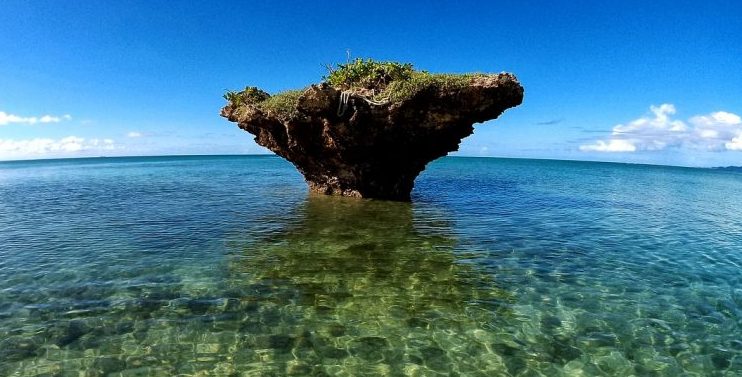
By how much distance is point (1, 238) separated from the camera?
16.7 meters

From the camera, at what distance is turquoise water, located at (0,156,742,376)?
7.67 m

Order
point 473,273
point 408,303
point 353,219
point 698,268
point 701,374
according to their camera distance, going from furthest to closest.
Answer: point 353,219, point 698,268, point 473,273, point 408,303, point 701,374

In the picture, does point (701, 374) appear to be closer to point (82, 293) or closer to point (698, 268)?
point (698, 268)

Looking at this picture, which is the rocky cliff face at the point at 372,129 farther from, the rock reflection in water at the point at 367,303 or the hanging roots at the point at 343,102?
the rock reflection in water at the point at 367,303

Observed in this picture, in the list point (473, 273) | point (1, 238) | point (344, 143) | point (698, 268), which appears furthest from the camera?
point (344, 143)

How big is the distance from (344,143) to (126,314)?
1609 centimetres

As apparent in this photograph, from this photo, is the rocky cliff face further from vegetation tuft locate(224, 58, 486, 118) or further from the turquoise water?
the turquoise water

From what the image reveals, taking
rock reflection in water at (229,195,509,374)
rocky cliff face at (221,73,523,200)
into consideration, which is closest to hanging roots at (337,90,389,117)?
rocky cliff face at (221,73,523,200)

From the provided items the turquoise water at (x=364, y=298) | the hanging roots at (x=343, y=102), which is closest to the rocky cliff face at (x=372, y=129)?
the hanging roots at (x=343, y=102)

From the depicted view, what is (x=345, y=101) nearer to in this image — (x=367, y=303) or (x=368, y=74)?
(x=368, y=74)

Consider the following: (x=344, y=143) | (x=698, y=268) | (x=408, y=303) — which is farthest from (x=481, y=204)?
(x=408, y=303)

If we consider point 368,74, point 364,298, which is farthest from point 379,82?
point 364,298

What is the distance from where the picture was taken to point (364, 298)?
10.5 metres

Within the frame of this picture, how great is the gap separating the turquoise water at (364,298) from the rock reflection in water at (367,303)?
0.05 m
